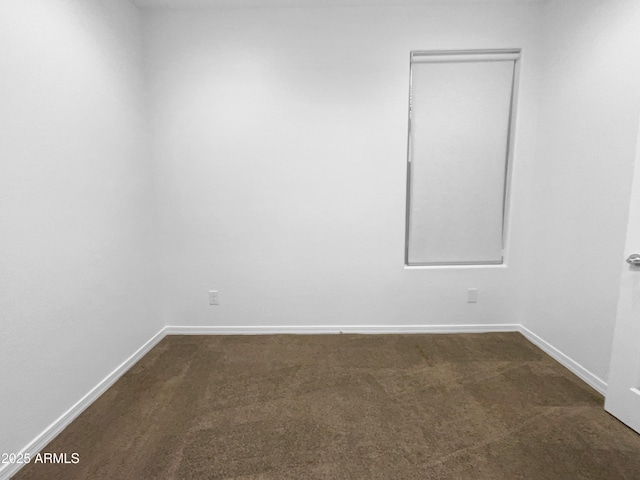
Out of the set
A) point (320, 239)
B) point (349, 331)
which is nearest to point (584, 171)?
point (320, 239)

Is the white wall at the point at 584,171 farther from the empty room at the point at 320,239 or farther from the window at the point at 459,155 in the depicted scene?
the window at the point at 459,155

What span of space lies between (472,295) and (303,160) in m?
2.00

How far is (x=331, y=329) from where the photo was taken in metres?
2.89

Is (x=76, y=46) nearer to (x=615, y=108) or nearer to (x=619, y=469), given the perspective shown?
(x=615, y=108)

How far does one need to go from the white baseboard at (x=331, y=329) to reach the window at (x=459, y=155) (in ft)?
Answer: 2.02

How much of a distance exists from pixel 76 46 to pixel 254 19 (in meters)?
1.34

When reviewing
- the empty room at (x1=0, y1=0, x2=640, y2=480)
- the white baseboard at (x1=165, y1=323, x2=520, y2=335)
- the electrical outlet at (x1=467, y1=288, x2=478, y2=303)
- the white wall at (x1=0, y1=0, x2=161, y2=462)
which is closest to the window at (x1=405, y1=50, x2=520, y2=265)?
the empty room at (x1=0, y1=0, x2=640, y2=480)

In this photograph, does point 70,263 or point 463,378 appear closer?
point 70,263

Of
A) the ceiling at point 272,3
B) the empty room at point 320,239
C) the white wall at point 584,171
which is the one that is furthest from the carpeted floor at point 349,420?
the ceiling at point 272,3

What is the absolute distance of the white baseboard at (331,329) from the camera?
287cm

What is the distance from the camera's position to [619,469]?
1426 mm

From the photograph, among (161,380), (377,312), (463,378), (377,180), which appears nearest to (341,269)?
(377,312)

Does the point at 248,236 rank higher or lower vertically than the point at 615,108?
lower

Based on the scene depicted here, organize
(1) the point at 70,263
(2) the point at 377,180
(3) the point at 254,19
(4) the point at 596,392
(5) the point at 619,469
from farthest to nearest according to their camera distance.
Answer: (2) the point at 377,180
(3) the point at 254,19
(4) the point at 596,392
(1) the point at 70,263
(5) the point at 619,469
